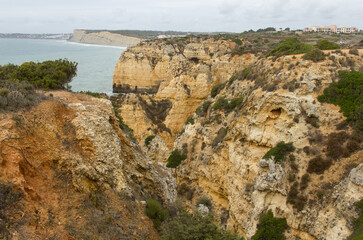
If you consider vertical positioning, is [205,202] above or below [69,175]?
below

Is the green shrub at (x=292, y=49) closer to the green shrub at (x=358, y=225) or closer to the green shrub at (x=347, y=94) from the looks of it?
the green shrub at (x=347, y=94)

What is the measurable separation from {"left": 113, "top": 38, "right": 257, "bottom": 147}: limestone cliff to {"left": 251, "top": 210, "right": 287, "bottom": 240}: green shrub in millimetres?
19697

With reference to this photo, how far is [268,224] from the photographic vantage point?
12.7 metres

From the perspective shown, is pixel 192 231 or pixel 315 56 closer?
pixel 192 231

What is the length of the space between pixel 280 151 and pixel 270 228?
4.07 m

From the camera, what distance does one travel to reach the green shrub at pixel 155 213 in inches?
336

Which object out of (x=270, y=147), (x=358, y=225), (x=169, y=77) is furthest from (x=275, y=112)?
(x=169, y=77)

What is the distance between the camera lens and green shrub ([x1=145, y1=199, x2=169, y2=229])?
28.0ft

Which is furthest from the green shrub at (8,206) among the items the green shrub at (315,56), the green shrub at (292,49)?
the green shrub at (292,49)

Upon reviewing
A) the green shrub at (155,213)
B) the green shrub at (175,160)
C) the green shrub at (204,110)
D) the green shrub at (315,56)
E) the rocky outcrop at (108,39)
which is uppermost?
the rocky outcrop at (108,39)

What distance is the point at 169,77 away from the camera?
4253cm

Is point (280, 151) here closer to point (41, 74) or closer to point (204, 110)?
point (204, 110)

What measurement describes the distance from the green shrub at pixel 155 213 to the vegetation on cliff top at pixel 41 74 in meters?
6.57

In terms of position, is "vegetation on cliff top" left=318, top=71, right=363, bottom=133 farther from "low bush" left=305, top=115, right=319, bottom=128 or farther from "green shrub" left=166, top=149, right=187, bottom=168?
"green shrub" left=166, top=149, right=187, bottom=168
